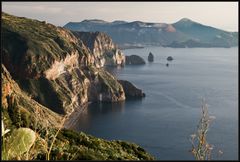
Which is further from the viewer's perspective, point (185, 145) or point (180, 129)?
point (180, 129)

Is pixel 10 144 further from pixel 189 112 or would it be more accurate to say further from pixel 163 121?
pixel 189 112

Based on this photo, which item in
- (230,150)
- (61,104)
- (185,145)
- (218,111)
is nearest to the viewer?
(230,150)

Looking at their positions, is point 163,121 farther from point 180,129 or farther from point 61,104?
point 61,104

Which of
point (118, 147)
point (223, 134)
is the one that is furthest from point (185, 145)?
point (118, 147)

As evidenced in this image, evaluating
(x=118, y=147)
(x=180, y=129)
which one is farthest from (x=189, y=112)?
(x=118, y=147)

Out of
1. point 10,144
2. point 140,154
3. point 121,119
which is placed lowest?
point 121,119

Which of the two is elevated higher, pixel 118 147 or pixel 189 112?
pixel 118 147

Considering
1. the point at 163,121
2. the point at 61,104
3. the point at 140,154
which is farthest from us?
the point at 61,104

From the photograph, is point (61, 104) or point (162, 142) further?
point (61, 104)

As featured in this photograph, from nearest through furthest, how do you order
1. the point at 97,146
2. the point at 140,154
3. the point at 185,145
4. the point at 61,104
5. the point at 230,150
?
1. the point at 97,146
2. the point at 140,154
3. the point at 230,150
4. the point at 185,145
5. the point at 61,104
